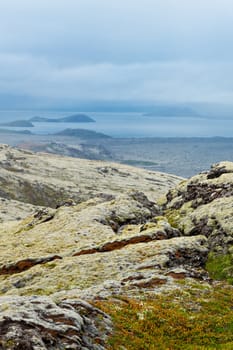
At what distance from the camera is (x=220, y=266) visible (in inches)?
2023

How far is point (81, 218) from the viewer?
7369 cm

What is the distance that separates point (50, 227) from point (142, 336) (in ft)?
167

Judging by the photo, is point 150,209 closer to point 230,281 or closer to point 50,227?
point 50,227

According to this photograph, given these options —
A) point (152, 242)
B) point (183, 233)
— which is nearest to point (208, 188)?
point (183, 233)

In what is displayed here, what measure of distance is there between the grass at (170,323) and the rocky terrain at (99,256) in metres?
1.35

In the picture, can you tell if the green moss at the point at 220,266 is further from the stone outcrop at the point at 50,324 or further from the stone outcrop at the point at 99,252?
the stone outcrop at the point at 50,324

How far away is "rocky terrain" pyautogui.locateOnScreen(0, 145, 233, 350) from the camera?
22.9 meters

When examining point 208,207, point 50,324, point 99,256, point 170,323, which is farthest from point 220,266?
point 50,324

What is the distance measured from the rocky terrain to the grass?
135cm

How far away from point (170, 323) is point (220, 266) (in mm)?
24513

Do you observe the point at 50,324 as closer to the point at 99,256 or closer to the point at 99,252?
the point at 99,256

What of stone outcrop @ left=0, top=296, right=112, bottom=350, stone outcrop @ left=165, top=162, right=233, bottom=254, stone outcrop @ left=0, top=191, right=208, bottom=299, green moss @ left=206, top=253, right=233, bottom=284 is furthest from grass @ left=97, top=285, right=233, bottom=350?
stone outcrop @ left=165, top=162, right=233, bottom=254

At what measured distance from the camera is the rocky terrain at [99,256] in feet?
75.0

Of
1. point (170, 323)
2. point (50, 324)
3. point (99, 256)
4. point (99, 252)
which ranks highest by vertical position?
point (50, 324)
